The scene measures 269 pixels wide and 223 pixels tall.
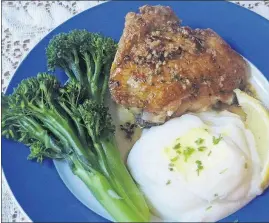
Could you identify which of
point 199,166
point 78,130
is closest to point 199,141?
point 199,166

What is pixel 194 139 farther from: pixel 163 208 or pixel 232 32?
pixel 232 32

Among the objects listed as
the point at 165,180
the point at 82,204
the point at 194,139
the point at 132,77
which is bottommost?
the point at 82,204

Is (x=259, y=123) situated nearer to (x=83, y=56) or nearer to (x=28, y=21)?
(x=83, y=56)

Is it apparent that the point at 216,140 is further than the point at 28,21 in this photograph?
No

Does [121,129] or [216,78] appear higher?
[216,78]

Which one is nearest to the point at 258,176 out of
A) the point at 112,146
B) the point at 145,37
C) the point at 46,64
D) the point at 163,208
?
the point at 163,208

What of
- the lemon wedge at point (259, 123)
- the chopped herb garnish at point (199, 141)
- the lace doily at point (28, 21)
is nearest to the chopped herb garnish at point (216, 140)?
the chopped herb garnish at point (199, 141)
